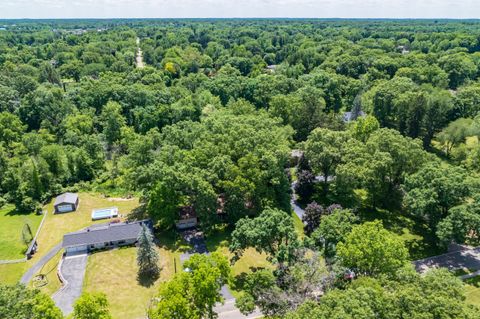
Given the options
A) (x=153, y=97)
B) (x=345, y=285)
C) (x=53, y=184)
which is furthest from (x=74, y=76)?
(x=345, y=285)

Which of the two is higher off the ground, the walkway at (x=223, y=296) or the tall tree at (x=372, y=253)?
the tall tree at (x=372, y=253)

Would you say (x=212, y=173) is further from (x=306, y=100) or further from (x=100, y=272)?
(x=306, y=100)

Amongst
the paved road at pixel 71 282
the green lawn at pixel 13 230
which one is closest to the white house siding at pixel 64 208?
the green lawn at pixel 13 230

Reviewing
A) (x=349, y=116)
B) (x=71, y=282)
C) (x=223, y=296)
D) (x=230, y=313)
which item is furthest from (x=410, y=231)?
(x=349, y=116)

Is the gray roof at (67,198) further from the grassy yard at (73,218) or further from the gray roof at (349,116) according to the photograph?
the gray roof at (349,116)

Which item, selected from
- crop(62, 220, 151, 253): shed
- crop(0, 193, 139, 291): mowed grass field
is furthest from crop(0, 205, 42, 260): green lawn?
crop(62, 220, 151, 253): shed
